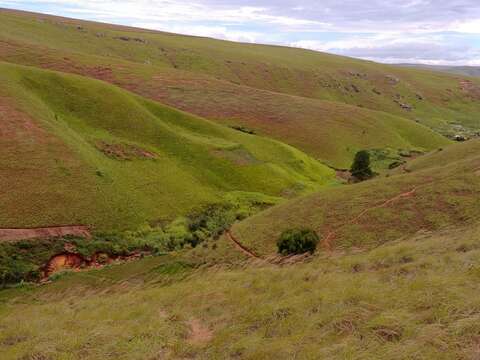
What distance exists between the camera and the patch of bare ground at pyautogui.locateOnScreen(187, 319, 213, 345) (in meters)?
11.7

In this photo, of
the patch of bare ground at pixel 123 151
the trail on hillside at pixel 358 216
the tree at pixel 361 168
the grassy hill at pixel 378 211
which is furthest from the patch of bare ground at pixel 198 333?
the tree at pixel 361 168

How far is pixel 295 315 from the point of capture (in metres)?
11.8

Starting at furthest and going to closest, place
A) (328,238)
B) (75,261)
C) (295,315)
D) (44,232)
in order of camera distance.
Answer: (44,232) → (75,261) → (328,238) → (295,315)

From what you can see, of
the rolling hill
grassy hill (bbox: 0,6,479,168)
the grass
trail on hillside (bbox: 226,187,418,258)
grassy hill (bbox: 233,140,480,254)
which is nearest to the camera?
the grass

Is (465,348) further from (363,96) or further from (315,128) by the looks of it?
(363,96)

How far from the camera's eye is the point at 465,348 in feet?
26.4

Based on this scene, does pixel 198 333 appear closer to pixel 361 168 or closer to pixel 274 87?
pixel 361 168

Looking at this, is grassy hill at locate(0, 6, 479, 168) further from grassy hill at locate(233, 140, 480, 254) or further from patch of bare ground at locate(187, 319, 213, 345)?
patch of bare ground at locate(187, 319, 213, 345)

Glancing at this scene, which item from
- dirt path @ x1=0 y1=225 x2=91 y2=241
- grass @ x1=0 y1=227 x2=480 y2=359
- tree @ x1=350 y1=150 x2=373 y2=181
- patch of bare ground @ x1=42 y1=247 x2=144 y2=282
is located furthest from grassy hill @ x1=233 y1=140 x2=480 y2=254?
tree @ x1=350 y1=150 x2=373 y2=181

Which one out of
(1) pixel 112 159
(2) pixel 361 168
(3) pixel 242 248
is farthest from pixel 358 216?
(2) pixel 361 168

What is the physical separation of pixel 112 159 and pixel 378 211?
2386cm

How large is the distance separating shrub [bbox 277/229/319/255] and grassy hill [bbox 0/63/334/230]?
12.9m

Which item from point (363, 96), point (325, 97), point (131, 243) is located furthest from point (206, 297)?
point (363, 96)

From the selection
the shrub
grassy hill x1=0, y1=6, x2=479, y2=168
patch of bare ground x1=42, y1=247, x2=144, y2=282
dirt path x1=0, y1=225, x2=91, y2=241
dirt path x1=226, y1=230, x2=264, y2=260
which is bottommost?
patch of bare ground x1=42, y1=247, x2=144, y2=282
